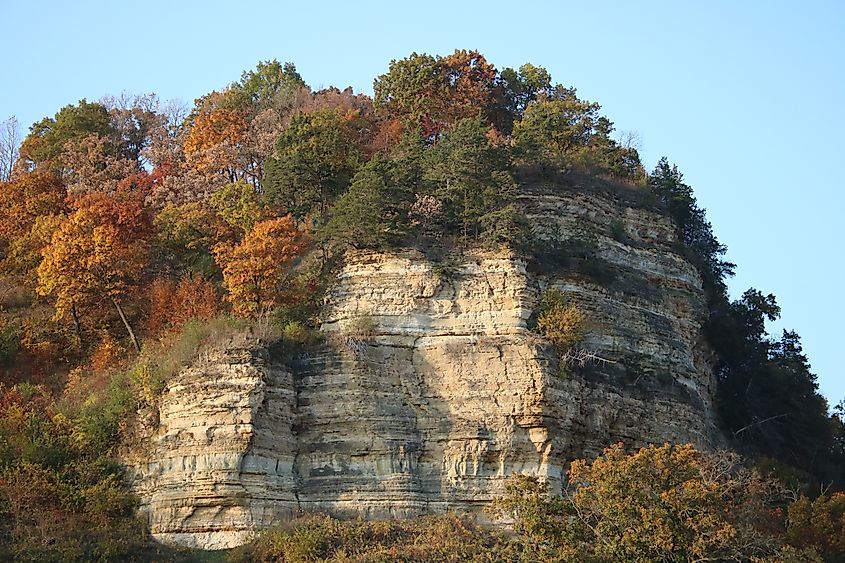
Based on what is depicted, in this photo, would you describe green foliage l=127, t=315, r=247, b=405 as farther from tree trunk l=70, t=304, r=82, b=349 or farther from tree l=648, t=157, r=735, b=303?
tree l=648, t=157, r=735, b=303

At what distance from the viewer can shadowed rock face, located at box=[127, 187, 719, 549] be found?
116ft

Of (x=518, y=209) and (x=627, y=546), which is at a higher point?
(x=518, y=209)

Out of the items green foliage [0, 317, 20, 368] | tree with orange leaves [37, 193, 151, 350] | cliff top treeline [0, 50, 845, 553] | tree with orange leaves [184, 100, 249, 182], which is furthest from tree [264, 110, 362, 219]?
green foliage [0, 317, 20, 368]

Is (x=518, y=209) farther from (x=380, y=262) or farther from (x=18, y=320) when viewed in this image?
(x=18, y=320)

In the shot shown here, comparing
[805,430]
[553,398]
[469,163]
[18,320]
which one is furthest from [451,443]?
[805,430]

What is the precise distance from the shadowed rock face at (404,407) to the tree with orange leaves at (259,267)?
1968 mm

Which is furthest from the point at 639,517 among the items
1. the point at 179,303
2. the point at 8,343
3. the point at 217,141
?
the point at 217,141

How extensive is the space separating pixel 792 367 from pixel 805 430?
9.50 ft

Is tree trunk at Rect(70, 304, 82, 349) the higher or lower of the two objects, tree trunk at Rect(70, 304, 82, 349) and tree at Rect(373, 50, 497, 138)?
the lower

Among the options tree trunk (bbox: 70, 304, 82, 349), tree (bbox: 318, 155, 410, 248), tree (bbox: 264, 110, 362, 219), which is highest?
tree (bbox: 264, 110, 362, 219)

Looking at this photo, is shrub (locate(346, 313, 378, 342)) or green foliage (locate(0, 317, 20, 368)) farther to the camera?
green foliage (locate(0, 317, 20, 368))

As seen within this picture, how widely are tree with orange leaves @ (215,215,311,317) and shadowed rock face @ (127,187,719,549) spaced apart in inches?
77.5

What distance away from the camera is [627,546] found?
96.2 feet

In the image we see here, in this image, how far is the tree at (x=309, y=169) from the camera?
44.8 metres
